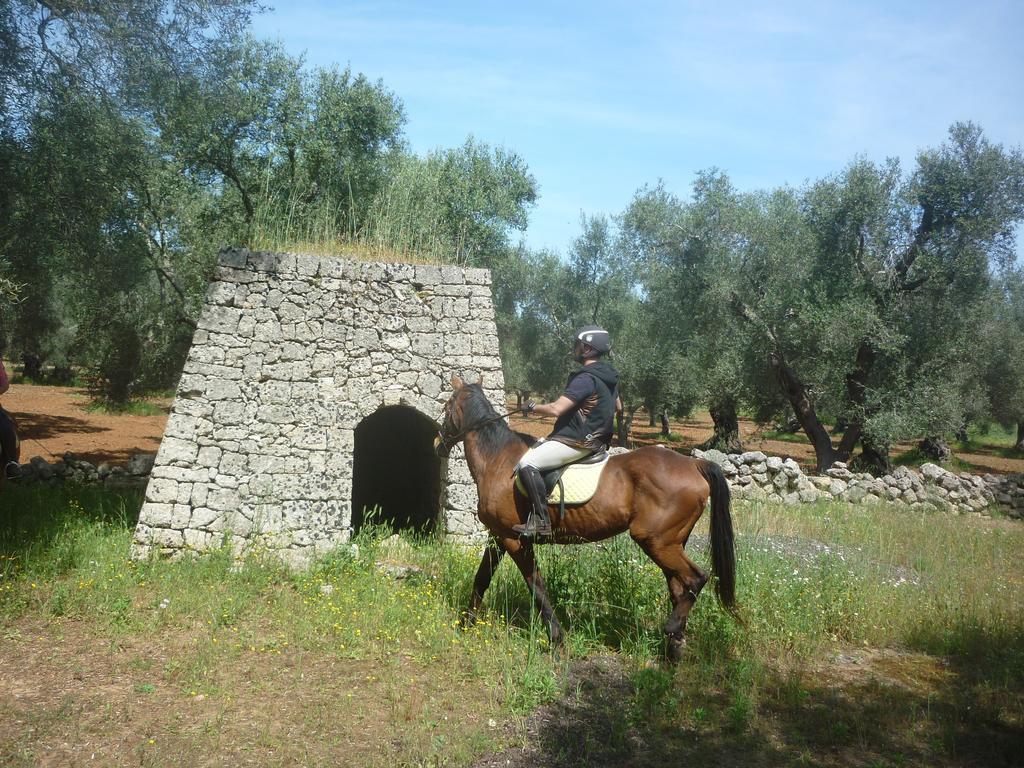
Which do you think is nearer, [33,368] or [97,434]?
[97,434]

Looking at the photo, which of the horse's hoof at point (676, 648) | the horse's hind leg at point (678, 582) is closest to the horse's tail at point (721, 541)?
the horse's hind leg at point (678, 582)

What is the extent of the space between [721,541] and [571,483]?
141cm

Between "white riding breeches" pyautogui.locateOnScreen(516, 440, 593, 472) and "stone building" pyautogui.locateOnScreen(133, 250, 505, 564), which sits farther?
"stone building" pyautogui.locateOnScreen(133, 250, 505, 564)

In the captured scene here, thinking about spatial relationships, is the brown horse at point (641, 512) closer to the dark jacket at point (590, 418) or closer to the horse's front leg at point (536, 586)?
the horse's front leg at point (536, 586)

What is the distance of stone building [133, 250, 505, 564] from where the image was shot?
29.0ft

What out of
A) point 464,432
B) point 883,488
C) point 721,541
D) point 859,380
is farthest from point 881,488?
point 464,432

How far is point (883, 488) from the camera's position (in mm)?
15992

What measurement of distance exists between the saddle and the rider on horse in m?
0.07

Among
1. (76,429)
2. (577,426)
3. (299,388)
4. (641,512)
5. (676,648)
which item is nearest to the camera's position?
(676,648)

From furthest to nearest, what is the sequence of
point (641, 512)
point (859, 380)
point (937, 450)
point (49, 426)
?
point (937, 450) → point (49, 426) → point (859, 380) → point (641, 512)

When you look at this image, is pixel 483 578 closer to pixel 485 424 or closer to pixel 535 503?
pixel 535 503

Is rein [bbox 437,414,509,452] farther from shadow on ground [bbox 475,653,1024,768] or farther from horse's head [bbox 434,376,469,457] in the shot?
shadow on ground [bbox 475,653,1024,768]

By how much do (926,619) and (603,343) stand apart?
473cm

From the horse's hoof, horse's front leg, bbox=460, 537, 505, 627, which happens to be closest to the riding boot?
horse's front leg, bbox=460, 537, 505, 627
